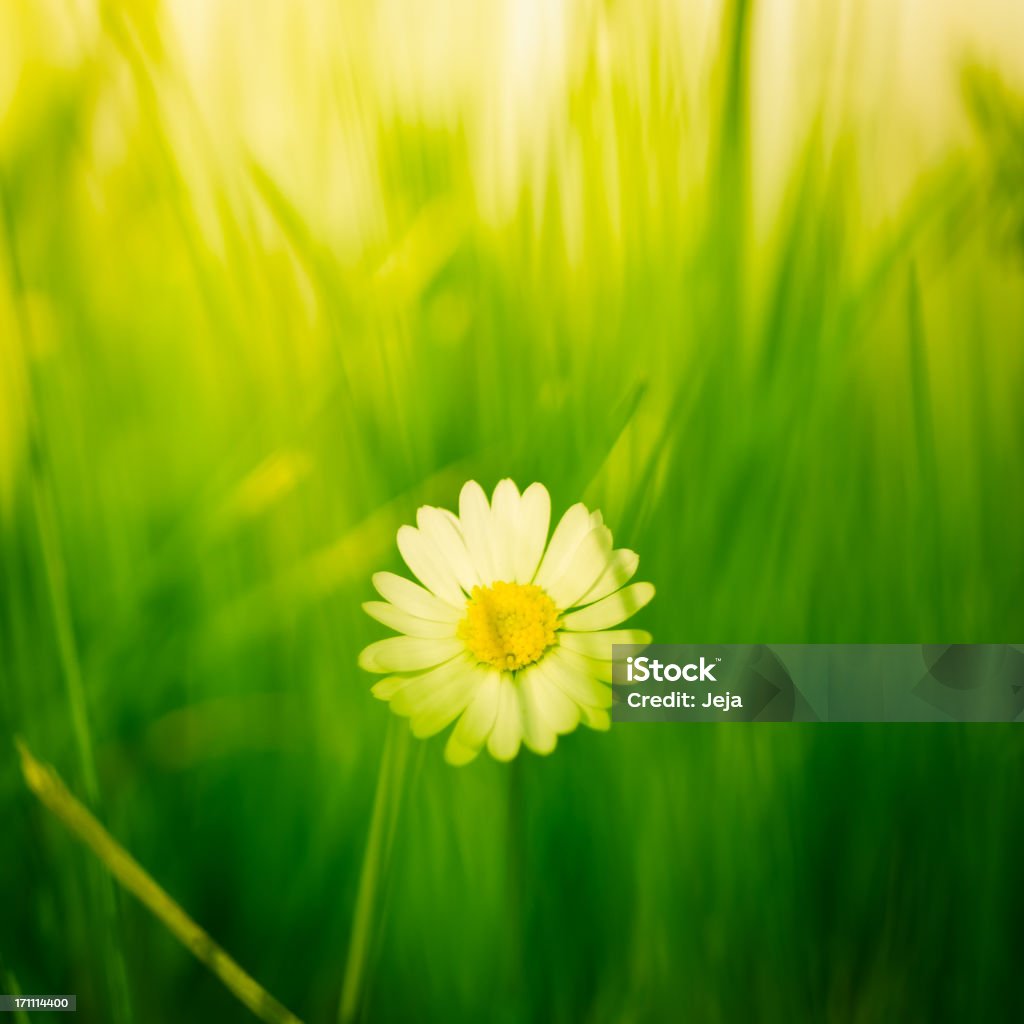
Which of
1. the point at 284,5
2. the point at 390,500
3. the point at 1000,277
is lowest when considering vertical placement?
the point at 390,500

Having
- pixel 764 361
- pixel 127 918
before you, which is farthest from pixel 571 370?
pixel 127 918

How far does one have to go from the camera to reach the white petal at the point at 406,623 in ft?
1.60

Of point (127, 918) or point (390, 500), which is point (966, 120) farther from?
point (127, 918)

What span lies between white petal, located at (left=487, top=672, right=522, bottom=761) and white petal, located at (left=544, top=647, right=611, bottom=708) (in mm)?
24

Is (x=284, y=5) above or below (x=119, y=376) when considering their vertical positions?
above

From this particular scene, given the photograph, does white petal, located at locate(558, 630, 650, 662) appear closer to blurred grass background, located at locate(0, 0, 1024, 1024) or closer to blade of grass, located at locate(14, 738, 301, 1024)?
blurred grass background, located at locate(0, 0, 1024, 1024)

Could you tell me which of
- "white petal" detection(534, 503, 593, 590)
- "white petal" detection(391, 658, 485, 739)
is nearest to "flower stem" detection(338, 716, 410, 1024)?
"white petal" detection(391, 658, 485, 739)

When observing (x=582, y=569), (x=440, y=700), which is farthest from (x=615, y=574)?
(x=440, y=700)

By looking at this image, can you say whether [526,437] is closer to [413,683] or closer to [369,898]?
[413,683]

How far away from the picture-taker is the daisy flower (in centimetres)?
47

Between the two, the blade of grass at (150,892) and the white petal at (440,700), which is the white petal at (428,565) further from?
the blade of grass at (150,892)

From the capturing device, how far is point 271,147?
1.73 feet

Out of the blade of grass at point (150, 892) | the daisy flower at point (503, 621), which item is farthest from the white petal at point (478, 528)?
the blade of grass at point (150, 892)

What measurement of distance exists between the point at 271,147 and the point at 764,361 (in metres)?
0.33
